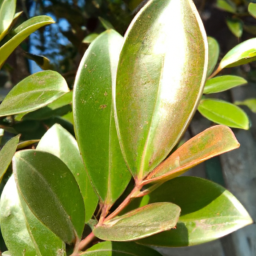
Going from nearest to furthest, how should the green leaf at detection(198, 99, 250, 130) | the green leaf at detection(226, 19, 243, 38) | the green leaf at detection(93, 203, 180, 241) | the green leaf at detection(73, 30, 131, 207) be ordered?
1. the green leaf at detection(93, 203, 180, 241)
2. the green leaf at detection(73, 30, 131, 207)
3. the green leaf at detection(198, 99, 250, 130)
4. the green leaf at detection(226, 19, 243, 38)

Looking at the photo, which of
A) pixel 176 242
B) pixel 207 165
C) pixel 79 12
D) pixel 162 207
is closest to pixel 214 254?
pixel 207 165

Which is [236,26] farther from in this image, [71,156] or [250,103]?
[71,156]

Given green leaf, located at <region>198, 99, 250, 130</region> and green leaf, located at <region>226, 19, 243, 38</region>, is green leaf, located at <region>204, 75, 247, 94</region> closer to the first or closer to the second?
green leaf, located at <region>198, 99, 250, 130</region>

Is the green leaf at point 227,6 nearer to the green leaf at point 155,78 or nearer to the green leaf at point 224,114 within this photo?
the green leaf at point 224,114

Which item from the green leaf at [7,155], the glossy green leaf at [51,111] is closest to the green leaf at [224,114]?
the glossy green leaf at [51,111]

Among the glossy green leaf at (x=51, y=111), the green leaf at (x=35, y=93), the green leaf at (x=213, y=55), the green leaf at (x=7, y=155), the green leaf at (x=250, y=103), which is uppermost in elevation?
the green leaf at (x=35, y=93)

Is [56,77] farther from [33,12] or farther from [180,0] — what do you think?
[33,12]

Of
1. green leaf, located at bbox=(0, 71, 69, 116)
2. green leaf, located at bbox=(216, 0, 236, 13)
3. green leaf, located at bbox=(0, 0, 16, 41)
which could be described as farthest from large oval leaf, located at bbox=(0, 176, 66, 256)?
green leaf, located at bbox=(216, 0, 236, 13)
